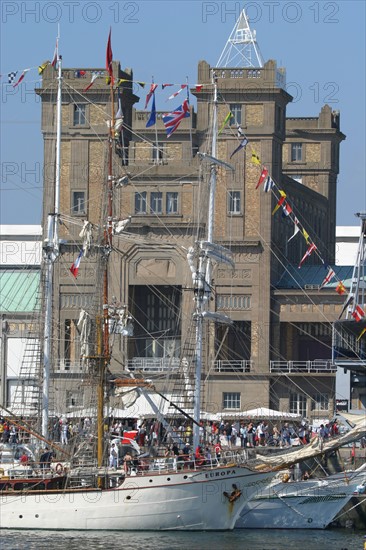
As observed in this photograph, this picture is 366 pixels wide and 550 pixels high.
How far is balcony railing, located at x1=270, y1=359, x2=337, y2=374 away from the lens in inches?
4400

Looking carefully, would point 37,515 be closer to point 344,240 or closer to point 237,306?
point 237,306

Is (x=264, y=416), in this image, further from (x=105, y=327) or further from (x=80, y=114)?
(x=80, y=114)

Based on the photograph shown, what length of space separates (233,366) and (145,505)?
1605 inches

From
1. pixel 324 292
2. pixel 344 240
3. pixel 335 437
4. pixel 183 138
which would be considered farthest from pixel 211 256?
pixel 344 240

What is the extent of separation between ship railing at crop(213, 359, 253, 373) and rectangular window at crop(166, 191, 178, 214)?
10.3 meters

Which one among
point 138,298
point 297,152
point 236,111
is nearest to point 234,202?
point 236,111

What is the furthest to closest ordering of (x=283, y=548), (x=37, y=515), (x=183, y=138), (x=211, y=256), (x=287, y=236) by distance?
(x=183, y=138) < (x=287, y=236) < (x=211, y=256) < (x=37, y=515) < (x=283, y=548)

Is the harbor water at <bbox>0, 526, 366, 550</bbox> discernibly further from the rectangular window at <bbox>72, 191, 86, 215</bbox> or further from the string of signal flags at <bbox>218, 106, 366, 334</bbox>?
the rectangular window at <bbox>72, 191, 86, 215</bbox>

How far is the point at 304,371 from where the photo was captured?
373 ft

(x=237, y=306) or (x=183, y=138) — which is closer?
(x=237, y=306)

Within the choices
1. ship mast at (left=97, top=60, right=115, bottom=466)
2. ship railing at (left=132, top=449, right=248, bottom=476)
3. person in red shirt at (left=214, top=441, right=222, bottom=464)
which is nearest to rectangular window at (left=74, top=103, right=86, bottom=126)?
ship mast at (left=97, top=60, right=115, bottom=466)

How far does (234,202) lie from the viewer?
375 feet

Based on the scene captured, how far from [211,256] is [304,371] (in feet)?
104

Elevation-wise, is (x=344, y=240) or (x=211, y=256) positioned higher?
(x=344, y=240)
